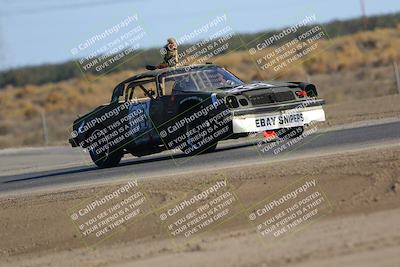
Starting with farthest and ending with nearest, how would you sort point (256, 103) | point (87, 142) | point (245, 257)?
1. point (87, 142)
2. point (256, 103)
3. point (245, 257)

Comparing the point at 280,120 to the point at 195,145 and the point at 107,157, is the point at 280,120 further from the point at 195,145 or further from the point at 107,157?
the point at 107,157

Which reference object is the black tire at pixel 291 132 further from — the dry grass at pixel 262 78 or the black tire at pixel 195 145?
the dry grass at pixel 262 78

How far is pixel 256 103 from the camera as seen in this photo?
1683 cm

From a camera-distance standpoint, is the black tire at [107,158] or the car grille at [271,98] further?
the black tire at [107,158]

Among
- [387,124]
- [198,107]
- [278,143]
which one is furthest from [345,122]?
[198,107]

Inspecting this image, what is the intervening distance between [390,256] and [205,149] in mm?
9297

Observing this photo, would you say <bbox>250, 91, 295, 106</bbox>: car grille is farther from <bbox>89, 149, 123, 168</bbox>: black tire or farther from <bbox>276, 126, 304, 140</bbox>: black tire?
<bbox>89, 149, 123, 168</bbox>: black tire

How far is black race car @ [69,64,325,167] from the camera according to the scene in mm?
16672

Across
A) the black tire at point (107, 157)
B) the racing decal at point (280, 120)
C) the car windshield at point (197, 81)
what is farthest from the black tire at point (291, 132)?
the black tire at point (107, 157)

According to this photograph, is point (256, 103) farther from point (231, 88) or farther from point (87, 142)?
point (87, 142)

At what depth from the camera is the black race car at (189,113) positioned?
1667 cm

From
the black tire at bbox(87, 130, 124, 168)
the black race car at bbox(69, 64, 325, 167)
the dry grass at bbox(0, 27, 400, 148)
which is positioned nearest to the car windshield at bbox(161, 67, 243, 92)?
the black race car at bbox(69, 64, 325, 167)

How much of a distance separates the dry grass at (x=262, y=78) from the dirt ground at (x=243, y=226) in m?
18.3

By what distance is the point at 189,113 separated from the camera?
17156 millimetres
